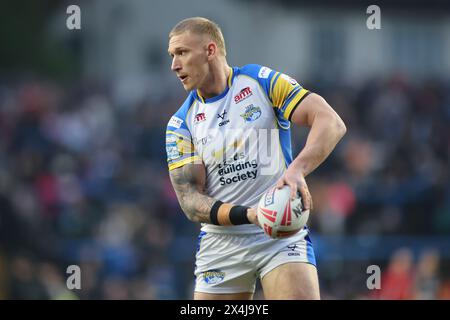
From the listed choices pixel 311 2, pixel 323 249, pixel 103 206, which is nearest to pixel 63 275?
pixel 103 206

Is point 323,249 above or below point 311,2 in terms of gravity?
below

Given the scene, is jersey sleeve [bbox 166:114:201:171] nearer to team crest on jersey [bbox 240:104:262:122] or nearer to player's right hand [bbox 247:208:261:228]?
team crest on jersey [bbox 240:104:262:122]

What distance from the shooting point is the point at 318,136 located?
7.34 metres

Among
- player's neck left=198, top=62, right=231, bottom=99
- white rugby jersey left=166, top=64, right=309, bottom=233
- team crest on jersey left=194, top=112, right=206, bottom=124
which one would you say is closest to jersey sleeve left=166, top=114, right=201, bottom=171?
white rugby jersey left=166, top=64, right=309, bottom=233

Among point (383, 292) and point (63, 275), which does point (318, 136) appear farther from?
point (63, 275)

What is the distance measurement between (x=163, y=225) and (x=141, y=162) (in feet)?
9.95

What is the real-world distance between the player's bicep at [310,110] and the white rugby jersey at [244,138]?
36mm

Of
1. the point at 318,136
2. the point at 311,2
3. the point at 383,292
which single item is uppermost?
the point at 311,2

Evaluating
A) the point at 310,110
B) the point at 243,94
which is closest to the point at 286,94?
the point at 310,110

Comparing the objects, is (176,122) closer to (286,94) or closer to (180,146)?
(180,146)

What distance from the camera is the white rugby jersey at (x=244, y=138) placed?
7699 millimetres

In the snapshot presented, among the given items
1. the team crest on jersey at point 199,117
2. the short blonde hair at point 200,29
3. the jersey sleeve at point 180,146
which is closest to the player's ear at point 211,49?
the short blonde hair at point 200,29

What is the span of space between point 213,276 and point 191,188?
0.71 metres

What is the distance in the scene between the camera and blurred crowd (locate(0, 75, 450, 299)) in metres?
15.2
